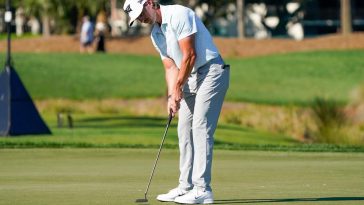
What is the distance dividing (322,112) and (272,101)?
1313 cm

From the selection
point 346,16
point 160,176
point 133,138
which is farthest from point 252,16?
point 160,176

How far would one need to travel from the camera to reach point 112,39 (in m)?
62.6

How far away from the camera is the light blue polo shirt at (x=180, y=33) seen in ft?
36.9

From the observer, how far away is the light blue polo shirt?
36.9 feet

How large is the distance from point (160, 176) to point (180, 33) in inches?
137

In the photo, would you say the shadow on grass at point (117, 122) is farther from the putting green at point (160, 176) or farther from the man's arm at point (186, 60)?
the man's arm at point (186, 60)

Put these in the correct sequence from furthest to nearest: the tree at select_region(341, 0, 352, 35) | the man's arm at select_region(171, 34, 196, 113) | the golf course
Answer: the tree at select_region(341, 0, 352, 35) < the golf course < the man's arm at select_region(171, 34, 196, 113)

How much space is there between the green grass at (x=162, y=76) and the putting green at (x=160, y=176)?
23.1m

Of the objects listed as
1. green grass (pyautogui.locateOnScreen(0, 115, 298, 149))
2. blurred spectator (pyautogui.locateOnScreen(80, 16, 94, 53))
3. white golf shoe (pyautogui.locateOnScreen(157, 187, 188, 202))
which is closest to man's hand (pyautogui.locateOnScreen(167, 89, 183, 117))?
white golf shoe (pyautogui.locateOnScreen(157, 187, 188, 202))

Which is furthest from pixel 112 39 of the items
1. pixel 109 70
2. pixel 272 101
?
pixel 272 101

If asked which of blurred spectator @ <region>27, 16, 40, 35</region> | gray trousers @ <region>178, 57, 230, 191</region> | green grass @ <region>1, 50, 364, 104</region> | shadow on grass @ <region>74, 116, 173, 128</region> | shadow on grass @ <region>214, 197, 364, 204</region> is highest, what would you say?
gray trousers @ <region>178, 57, 230, 191</region>

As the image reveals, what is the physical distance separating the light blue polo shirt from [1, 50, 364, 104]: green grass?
97.1ft

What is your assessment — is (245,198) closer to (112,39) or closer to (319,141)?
(319,141)

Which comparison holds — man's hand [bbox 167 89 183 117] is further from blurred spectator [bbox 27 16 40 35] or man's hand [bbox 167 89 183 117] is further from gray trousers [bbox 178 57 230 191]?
blurred spectator [bbox 27 16 40 35]
